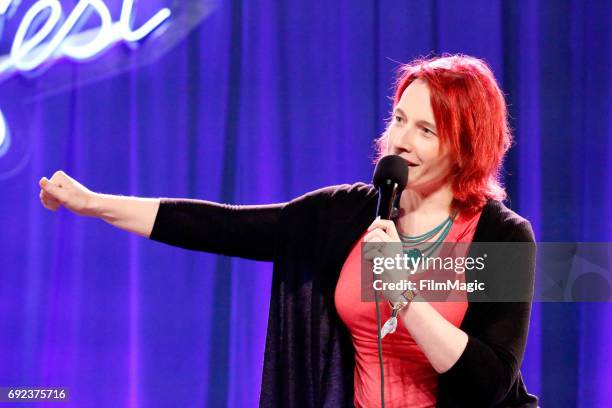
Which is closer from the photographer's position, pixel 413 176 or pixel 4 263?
pixel 413 176

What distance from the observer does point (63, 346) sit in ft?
9.14

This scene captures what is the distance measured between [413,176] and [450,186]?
0.13 m

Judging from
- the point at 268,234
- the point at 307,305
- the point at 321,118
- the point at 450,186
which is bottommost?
the point at 307,305

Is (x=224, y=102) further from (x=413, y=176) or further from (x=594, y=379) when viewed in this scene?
(x=594, y=379)

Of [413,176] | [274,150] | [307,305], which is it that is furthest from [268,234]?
[274,150]

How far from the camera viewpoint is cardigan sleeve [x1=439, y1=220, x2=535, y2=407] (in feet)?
4.07

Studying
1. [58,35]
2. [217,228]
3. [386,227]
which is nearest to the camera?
[386,227]

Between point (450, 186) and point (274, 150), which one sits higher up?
point (274, 150)

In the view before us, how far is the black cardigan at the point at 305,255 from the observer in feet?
4.68

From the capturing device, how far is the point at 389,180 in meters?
1.22

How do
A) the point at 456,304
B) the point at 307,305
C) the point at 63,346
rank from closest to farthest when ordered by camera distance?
the point at 456,304
the point at 307,305
the point at 63,346

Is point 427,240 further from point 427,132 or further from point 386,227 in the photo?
point 386,227

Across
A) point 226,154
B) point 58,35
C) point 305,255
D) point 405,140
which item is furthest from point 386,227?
point 58,35

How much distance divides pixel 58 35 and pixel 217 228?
170 cm
